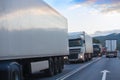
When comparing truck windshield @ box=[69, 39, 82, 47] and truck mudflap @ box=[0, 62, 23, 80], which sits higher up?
truck windshield @ box=[69, 39, 82, 47]

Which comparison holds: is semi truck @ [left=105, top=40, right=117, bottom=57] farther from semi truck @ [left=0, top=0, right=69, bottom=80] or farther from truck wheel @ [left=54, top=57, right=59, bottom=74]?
truck wheel @ [left=54, top=57, right=59, bottom=74]

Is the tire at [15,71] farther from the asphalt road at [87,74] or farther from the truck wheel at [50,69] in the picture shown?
the truck wheel at [50,69]

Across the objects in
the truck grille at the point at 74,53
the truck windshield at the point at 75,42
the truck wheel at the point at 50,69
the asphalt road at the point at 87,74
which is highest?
the truck windshield at the point at 75,42

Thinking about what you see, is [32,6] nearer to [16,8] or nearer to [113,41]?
[16,8]

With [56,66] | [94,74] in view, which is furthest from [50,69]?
[94,74]

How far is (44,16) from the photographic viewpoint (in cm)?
2266

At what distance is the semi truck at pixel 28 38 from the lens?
14500 millimetres

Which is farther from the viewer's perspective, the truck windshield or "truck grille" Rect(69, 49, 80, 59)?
the truck windshield

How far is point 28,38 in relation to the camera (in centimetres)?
1814

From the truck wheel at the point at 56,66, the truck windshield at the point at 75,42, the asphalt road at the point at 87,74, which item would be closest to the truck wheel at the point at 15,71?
the asphalt road at the point at 87,74

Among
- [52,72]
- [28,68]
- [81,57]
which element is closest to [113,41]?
[81,57]

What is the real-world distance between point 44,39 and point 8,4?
8.05 meters

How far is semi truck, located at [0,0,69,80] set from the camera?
14500 millimetres

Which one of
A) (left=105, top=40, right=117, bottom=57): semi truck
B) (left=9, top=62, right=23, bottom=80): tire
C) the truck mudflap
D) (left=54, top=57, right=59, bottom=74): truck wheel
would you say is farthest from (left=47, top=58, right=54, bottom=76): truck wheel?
(left=105, top=40, right=117, bottom=57): semi truck
